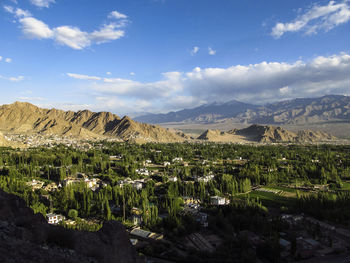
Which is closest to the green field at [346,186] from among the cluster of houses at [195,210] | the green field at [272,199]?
the green field at [272,199]

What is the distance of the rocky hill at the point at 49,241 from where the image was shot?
359 inches

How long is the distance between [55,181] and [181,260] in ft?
149

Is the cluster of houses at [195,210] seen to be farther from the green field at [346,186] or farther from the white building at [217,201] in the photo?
the green field at [346,186]

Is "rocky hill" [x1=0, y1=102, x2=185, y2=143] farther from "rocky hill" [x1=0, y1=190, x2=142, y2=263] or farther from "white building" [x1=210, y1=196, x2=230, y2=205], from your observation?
"rocky hill" [x1=0, y1=190, x2=142, y2=263]

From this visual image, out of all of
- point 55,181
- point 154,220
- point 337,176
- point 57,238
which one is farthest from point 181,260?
point 337,176

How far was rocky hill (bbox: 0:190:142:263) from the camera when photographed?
359 inches

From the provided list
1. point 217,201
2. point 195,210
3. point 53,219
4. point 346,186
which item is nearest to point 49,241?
point 53,219

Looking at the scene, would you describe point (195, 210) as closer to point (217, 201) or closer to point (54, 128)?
point (217, 201)

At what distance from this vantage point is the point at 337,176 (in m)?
63.8

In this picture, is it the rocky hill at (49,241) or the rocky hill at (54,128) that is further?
the rocky hill at (54,128)

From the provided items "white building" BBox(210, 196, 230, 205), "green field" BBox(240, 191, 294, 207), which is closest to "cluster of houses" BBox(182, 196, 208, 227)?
"white building" BBox(210, 196, 230, 205)

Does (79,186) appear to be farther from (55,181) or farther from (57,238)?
(57,238)

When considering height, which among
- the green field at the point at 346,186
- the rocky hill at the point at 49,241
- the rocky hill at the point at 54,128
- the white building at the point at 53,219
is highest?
the rocky hill at the point at 54,128

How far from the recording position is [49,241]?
1126 cm
